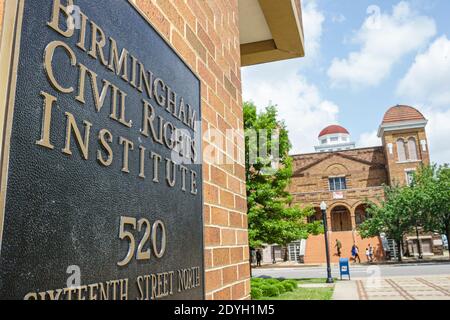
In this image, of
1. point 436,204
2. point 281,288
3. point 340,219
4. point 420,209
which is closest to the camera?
point 281,288

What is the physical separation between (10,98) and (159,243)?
0.80 metres

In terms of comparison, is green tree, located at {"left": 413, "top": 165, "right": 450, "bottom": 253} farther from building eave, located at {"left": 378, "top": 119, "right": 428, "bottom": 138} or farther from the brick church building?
building eave, located at {"left": 378, "top": 119, "right": 428, "bottom": 138}

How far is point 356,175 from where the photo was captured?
42688 mm

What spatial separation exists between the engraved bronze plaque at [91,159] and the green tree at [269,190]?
46.6ft

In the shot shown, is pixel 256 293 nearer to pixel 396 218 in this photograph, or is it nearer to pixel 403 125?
pixel 396 218

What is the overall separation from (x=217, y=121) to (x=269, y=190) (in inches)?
569

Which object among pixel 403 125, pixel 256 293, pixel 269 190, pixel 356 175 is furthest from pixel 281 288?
pixel 403 125

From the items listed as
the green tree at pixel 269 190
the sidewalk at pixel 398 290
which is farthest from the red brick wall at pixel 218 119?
the green tree at pixel 269 190

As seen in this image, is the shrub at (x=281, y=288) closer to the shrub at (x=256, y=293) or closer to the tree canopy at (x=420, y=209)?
the shrub at (x=256, y=293)

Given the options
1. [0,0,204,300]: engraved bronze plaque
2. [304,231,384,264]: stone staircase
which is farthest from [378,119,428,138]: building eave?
[0,0,204,300]: engraved bronze plaque

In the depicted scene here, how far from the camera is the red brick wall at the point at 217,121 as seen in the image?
1.97 metres

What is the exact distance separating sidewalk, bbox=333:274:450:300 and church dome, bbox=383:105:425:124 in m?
27.9

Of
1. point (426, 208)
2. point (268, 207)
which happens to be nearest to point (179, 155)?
point (268, 207)

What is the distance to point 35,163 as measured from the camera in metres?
0.93
